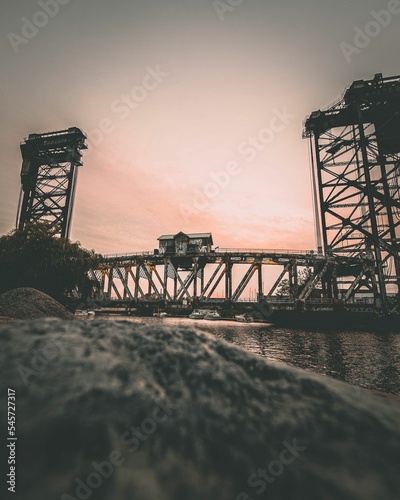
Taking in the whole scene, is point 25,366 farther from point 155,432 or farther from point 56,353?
point 155,432

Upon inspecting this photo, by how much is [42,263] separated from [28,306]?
7639 millimetres

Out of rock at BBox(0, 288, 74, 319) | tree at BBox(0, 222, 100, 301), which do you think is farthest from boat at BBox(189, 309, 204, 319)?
rock at BBox(0, 288, 74, 319)

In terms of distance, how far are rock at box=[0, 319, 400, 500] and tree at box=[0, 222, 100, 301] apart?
1738 cm

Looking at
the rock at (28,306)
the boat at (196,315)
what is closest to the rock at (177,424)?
the rock at (28,306)

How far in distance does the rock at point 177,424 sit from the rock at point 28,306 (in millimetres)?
9554

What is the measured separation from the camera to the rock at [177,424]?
0.76 m

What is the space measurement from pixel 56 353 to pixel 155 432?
594 millimetres

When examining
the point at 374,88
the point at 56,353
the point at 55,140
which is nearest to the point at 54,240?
the point at 56,353

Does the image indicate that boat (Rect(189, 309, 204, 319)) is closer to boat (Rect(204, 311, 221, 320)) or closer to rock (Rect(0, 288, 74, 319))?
boat (Rect(204, 311, 221, 320))

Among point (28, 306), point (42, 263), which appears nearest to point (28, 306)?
point (28, 306)

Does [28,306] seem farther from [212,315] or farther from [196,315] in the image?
[212,315]

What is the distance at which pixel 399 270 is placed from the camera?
25531 mm

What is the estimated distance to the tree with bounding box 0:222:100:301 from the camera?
1555 centimetres

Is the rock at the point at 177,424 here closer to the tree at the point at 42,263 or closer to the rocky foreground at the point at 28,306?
the rocky foreground at the point at 28,306
